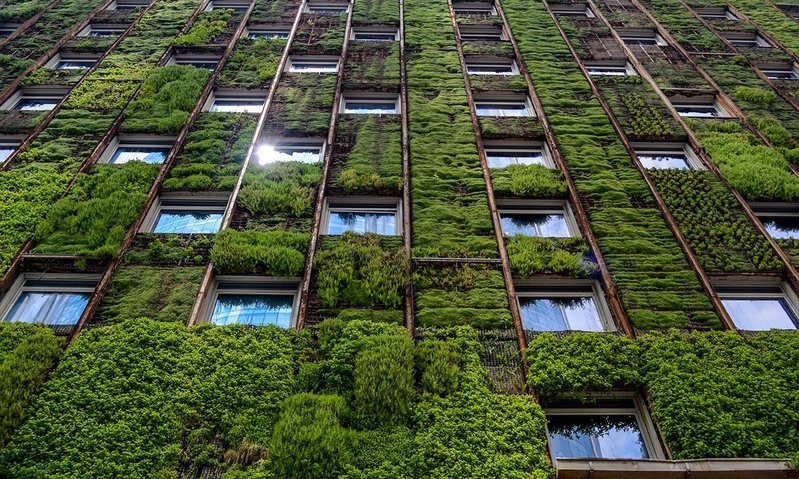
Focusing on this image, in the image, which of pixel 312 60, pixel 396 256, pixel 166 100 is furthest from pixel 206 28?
pixel 396 256

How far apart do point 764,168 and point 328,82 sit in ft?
53.9

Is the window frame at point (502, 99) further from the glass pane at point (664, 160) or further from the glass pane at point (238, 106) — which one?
the glass pane at point (238, 106)

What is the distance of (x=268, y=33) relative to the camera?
2423 cm

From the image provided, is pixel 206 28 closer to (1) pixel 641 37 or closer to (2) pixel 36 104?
(2) pixel 36 104

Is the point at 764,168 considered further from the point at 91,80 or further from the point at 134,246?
the point at 91,80

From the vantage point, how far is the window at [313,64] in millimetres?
21859

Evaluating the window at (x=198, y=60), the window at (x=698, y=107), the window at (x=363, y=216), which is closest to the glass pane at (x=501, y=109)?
the window at (x=698, y=107)

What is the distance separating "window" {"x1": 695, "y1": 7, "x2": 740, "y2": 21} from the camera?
26406 mm

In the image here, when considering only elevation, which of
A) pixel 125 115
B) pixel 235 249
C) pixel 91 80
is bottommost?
pixel 235 249

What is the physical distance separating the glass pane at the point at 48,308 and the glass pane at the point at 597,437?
12.5 meters

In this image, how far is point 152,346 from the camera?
37.2ft

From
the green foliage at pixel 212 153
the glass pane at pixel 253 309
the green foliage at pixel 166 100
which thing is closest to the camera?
the glass pane at pixel 253 309

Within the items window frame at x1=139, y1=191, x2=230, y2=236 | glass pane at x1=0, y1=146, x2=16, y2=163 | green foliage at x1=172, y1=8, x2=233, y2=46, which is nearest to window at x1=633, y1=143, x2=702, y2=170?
window frame at x1=139, y1=191, x2=230, y2=236

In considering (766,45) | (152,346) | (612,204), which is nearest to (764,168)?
(612,204)
